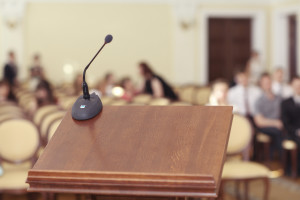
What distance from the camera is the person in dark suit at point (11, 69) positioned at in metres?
14.0

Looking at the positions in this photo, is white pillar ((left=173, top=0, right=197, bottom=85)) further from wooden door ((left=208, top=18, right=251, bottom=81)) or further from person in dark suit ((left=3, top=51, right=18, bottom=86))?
person in dark suit ((left=3, top=51, right=18, bottom=86))

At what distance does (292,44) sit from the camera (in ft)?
50.1

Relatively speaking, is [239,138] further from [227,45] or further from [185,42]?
[227,45]

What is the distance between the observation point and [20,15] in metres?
15.1

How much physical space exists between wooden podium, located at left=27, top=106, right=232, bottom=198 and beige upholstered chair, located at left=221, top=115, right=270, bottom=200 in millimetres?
2657

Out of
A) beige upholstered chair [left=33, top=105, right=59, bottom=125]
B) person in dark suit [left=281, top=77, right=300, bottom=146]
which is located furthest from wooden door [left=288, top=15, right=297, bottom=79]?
beige upholstered chair [left=33, top=105, right=59, bottom=125]

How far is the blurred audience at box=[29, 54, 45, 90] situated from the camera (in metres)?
12.0

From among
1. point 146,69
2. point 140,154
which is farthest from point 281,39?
point 140,154

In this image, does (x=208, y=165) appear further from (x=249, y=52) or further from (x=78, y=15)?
(x=249, y=52)

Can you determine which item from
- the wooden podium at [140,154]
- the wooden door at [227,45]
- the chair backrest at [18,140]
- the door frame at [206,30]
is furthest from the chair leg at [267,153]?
the wooden door at [227,45]

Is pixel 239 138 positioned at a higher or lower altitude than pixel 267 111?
higher

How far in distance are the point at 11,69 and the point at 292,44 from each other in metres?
7.73

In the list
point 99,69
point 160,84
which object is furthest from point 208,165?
point 99,69

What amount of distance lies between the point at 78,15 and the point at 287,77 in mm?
6140
